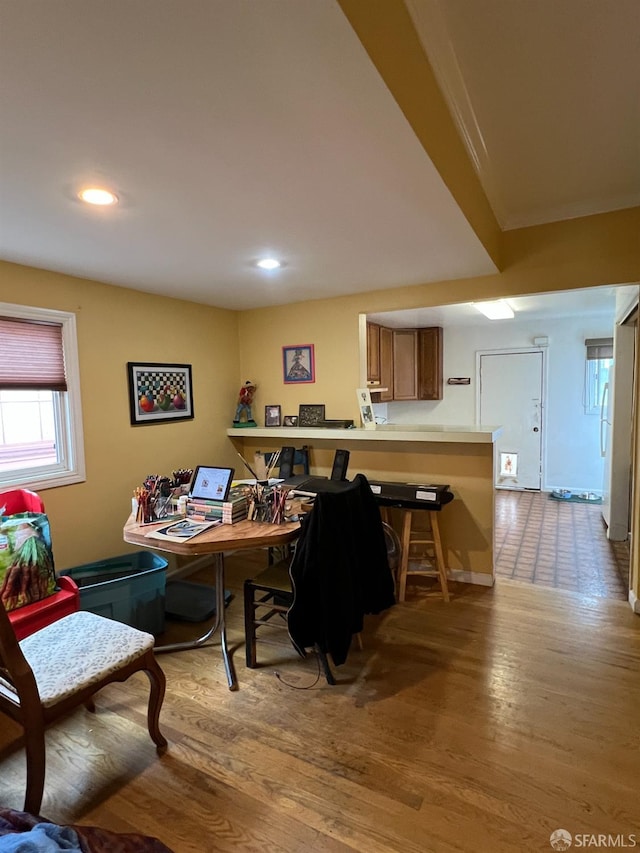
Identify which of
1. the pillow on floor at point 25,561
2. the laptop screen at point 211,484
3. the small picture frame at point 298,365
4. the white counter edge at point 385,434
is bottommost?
the pillow on floor at point 25,561

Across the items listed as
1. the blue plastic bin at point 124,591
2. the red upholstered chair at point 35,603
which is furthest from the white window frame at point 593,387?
the red upholstered chair at point 35,603

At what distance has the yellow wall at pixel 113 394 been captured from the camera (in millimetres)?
2691

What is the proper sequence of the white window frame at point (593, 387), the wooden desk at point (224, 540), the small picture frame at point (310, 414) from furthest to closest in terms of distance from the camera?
the white window frame at point (593, 387) < the small picture frame at point (310, 414) < the wooden desk at point (224, 540)

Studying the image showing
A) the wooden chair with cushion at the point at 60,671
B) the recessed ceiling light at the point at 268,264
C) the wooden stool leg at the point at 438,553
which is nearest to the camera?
the wooden chair with cushion at the point at 60,671

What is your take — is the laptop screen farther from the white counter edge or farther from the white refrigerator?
the white refrigerator

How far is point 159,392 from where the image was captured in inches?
131

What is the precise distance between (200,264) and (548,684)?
2829mm

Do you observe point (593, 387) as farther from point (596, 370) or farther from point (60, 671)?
point (60, 671)

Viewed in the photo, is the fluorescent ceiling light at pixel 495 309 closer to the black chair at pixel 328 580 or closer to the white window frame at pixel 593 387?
the white window frame at pixel 593 387

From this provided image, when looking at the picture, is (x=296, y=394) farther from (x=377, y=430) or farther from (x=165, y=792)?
(x=165, y=792)

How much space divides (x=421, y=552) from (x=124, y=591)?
81.4 inches

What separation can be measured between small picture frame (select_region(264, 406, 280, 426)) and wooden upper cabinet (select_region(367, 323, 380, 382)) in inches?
37.2

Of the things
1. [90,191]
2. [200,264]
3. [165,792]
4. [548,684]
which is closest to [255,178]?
[90,191]

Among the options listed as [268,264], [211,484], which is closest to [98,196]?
[268,264]
